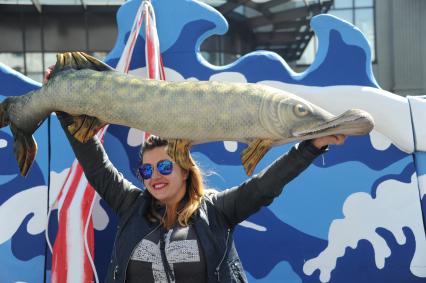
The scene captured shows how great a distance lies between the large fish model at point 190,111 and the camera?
1.53 meters

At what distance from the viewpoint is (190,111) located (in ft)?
5.15

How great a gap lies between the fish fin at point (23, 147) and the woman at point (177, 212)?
159 mm

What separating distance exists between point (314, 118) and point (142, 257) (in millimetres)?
726

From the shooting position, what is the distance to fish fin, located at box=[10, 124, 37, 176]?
1854mm

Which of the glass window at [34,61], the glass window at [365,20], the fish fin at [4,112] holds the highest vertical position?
the glass window at [365,20]

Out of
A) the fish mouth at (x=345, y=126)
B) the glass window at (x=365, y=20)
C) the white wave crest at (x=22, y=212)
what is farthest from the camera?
the glass window at (x=365, y=20)

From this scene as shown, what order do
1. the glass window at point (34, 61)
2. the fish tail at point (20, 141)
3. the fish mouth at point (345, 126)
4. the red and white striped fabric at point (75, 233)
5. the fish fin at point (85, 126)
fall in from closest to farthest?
1. the fish mouth at point (345, 126)
2. the fish fin at point (85, 126)
3. the fish tail at point (20, 141)
4. the red and white striped fabric at point (75, 233)
5. the glass window at point (34, 61)

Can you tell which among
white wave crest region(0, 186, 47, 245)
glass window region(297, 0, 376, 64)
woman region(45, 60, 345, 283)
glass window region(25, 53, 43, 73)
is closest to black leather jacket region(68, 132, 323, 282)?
woman region(45, 60, 345, 283)

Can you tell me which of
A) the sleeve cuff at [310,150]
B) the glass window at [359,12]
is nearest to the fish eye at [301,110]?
the sleeve cuff at [310,150]

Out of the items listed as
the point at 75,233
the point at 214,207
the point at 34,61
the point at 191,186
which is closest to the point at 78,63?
the point at 191,186

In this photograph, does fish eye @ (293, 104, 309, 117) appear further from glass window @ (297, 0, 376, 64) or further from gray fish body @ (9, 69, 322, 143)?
glass window @ (297, 0, 376, 64)

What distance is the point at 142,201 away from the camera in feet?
6.35

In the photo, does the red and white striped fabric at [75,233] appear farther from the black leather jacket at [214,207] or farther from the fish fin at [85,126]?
the fish fin at [85,126]

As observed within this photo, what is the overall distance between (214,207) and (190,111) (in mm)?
480
